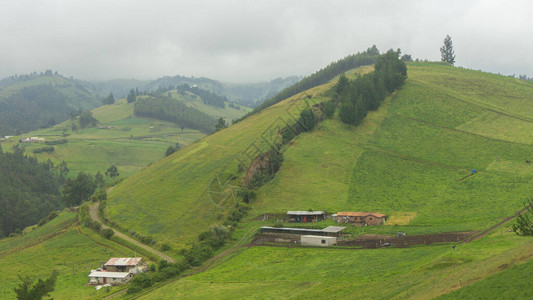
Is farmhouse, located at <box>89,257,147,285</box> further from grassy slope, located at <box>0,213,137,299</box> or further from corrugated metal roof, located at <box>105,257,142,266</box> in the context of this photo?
grassy slope, located at <box>0,213,137,299</box>

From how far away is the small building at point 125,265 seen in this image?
3009 inches

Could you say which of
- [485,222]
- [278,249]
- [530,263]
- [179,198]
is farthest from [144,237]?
[530,263]

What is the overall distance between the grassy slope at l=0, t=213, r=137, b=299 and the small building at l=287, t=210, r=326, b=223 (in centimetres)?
3257

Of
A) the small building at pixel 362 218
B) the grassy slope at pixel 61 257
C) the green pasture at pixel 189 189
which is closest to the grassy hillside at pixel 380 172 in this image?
the green pasture at pixel 189 189

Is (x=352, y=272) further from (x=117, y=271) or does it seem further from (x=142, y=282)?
(x=117, y=271)

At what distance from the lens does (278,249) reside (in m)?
74.9

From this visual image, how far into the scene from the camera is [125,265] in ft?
253

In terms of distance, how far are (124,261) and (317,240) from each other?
33944 millimetres

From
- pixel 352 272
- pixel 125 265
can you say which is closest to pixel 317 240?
pixel 352 272

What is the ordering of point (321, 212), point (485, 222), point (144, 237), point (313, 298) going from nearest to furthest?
point (313, 298) → point (485, 222) → point (321, 212) → point (144, 237)

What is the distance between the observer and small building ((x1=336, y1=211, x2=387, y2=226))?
78.9 meters

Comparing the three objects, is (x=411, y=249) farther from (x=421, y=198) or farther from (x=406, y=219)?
(x=421, y=198)

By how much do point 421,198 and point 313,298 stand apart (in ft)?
162

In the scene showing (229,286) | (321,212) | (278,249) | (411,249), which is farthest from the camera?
(321,212)
